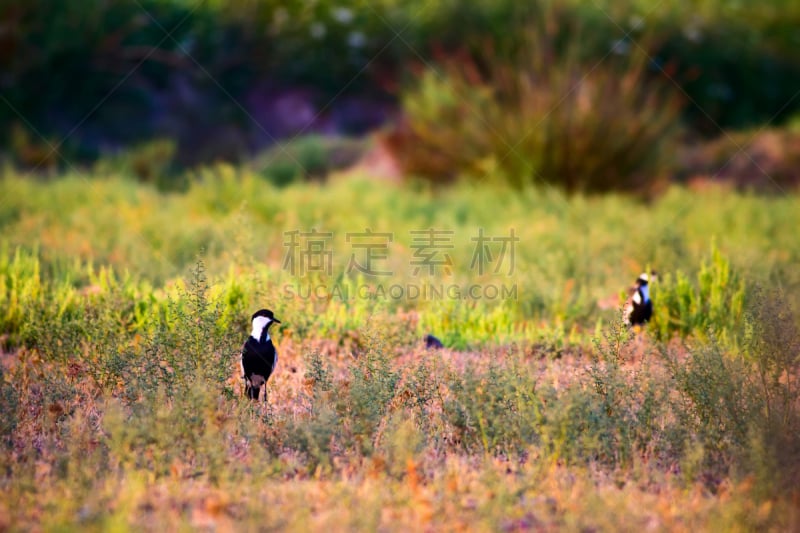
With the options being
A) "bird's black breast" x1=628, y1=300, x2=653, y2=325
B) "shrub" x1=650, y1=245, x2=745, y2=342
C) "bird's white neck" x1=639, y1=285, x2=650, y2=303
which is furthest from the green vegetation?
"bird's white neck" x1=639, y1=285, x2=650, y2=303

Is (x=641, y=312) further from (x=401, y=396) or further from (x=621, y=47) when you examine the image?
(x=621, y=47)

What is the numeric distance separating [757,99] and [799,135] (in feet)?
11.3

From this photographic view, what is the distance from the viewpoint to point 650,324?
5461 millimetres

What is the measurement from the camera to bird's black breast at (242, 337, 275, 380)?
13.6 feet

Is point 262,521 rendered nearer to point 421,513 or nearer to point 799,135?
point 421,513

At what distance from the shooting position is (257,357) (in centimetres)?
414

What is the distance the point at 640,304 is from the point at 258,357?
2222 millimetres

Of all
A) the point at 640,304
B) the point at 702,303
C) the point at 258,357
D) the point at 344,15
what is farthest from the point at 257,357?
the point at 344,15

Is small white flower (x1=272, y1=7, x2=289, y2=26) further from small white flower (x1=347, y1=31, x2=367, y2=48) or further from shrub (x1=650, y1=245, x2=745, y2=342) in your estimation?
shrub (x1=650, y1=245, x2=745, y2=342)

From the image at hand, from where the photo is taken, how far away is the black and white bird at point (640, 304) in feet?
16.9

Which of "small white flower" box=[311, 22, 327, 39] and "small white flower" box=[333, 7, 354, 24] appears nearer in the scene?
"small white flower" box=[311, 22, 327, 39]

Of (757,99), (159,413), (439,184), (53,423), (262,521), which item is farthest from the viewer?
(757,99)

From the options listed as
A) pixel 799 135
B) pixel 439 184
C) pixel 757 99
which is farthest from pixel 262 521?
pixel 757 99

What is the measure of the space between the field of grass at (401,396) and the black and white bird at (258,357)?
0.10 m
